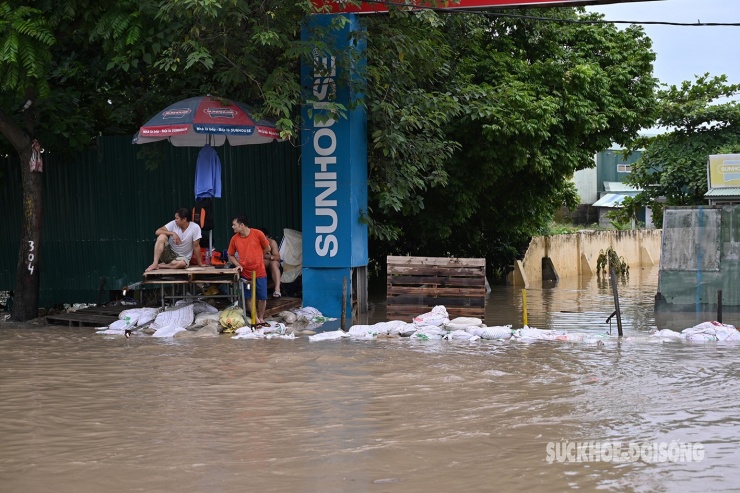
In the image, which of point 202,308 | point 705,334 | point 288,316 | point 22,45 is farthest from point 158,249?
point 705,334

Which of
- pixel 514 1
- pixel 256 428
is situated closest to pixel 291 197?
pixel 514 1

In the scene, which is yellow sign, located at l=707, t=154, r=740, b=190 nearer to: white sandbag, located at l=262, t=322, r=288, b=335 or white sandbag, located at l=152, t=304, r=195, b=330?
white sandbag, located at l=262, t=322, r=288, b=335

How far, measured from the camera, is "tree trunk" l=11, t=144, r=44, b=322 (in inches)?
603

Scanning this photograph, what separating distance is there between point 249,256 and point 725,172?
8.20 metres

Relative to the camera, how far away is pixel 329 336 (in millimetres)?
13141

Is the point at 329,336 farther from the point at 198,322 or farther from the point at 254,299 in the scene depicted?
the point at 198,322

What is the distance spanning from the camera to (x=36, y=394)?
9.49 m

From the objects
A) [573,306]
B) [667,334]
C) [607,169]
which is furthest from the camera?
[607,169]

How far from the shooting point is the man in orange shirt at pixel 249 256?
14.0 meters

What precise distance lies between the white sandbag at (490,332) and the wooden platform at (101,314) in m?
3.32

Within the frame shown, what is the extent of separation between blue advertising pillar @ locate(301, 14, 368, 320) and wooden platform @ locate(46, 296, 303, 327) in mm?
486

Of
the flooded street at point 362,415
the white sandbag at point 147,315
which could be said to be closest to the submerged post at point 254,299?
the flooded street at point 362,415

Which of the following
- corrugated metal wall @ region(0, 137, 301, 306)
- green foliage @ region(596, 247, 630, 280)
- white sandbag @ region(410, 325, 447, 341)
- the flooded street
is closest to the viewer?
the flooded street

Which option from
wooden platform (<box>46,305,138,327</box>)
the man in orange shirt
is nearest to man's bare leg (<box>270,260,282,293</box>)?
the man in orange shirt
